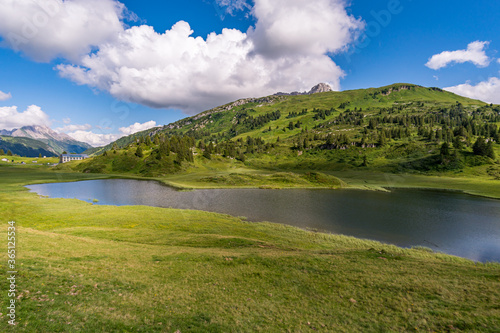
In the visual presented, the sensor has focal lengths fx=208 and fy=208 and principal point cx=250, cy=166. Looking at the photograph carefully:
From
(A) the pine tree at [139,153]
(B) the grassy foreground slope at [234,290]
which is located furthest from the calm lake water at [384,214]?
(A) the pine tree at [139,153]

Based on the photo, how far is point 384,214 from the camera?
62.8m

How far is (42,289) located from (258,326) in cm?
1527

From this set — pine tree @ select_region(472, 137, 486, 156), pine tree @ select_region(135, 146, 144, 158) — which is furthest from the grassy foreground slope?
pine tree @ select_region(472, 137, 486, 156)

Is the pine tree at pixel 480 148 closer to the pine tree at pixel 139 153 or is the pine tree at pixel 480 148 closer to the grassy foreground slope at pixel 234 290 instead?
the grassy foreground slope at pixel 234 290

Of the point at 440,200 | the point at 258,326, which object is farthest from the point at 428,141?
the point at 258,326

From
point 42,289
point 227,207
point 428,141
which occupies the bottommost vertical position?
point 227,207

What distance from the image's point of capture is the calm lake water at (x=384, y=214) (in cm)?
4281

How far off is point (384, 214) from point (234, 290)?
201 feet

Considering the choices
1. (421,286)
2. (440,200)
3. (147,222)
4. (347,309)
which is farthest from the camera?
(440,200)

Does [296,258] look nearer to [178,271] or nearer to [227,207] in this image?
[178,271]

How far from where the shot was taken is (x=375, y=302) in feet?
55.5

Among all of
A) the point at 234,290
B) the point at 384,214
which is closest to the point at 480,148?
the point at 384,214

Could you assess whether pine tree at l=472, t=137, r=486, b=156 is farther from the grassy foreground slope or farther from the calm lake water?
the grassy foreground slope

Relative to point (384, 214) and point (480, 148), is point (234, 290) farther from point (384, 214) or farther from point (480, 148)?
point (480, 148)
